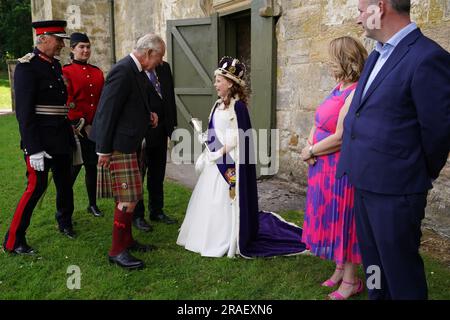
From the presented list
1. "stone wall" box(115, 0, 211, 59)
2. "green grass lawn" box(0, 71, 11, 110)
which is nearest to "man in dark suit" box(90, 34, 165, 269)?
"stone wall" box(115, 0, 211, 59)

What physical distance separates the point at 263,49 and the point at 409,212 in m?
4.16

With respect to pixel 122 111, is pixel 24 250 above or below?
below

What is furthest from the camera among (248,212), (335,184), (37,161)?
(248,212)

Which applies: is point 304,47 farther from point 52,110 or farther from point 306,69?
point 52,110

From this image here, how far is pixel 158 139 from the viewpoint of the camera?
14.5 ft

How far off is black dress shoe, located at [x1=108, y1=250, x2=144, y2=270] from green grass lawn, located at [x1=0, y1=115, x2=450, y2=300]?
50 mm

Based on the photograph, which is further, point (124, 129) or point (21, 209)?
point (21, 209)

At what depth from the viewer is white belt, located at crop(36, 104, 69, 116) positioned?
12.1 ft

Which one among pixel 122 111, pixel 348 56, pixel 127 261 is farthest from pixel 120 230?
pixel 348 56

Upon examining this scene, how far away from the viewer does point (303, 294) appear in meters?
2.98

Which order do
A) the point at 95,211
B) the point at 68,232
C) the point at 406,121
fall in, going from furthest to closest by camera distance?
the point at 95,211 → the point at 68,232 → the point at 406,121

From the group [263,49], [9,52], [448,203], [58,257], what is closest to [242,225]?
[58,257]

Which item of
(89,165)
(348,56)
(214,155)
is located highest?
(348,56)

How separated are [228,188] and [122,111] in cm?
109
